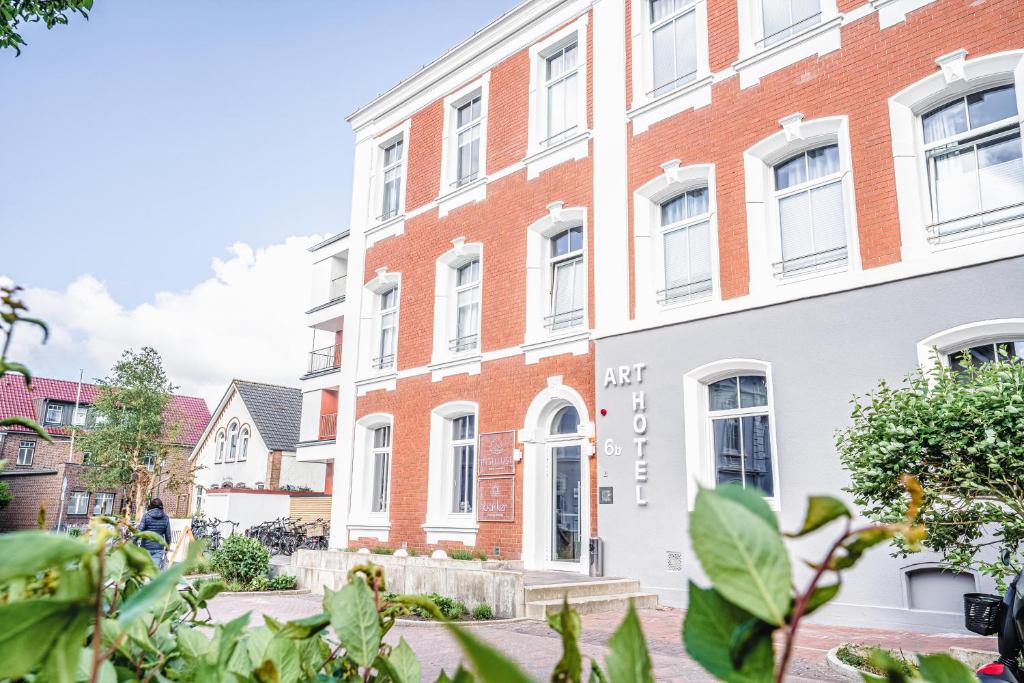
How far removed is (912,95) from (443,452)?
9453mm

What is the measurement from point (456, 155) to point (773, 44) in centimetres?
709

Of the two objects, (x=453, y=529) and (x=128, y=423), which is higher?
(x=128, y=423)

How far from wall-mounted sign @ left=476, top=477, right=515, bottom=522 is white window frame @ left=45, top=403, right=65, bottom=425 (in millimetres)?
37384

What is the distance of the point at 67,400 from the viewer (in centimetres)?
4238

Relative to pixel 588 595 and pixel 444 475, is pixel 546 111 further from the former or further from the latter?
pixel 588 595

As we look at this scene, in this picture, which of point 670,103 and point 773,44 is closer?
point 773,44

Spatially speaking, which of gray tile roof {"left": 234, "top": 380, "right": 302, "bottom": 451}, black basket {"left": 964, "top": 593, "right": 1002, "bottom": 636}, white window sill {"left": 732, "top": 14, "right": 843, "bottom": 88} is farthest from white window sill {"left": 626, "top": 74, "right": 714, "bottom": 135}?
gray tile roof {"left": 234, "top": 380, "right": 302, "bottom": 451}

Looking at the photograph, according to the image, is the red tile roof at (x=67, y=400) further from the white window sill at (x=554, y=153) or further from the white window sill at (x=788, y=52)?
the white window sill at (x=788, y=52)

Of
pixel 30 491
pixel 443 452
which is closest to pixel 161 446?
pixel 30 491

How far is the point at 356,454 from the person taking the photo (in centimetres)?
1627

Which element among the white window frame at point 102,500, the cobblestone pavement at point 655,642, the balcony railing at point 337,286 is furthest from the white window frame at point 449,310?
the white window frame at point 102,500

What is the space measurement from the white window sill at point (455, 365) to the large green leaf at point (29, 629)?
13.2 metres

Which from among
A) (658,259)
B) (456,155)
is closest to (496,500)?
(658,259)

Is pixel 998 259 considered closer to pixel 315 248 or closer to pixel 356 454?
pixel 356 454
